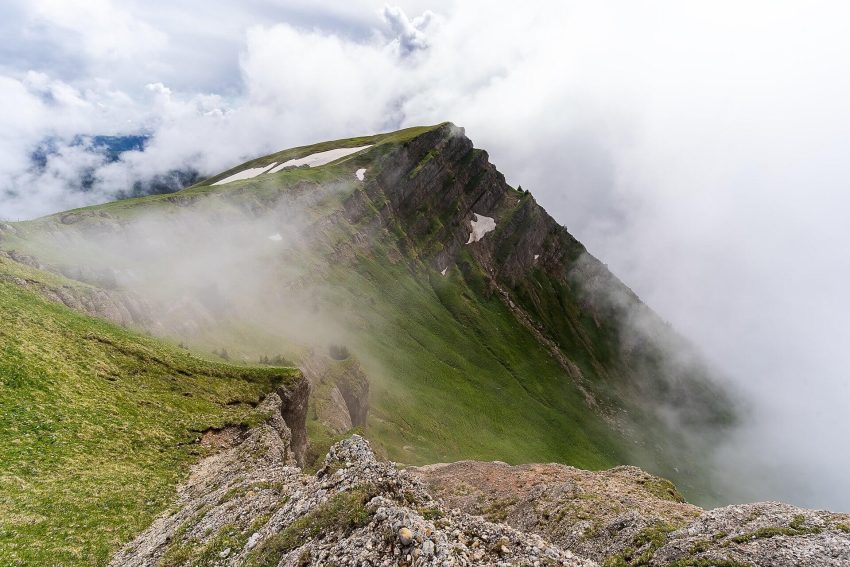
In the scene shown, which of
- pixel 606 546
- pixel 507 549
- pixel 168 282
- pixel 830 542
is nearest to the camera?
pixel 507 549

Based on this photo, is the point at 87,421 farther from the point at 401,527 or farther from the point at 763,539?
the point at 763,539

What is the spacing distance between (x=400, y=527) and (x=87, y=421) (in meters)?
32.1

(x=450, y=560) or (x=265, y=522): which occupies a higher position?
(x=265, y=522)

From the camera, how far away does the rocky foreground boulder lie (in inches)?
801

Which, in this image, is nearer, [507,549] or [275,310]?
[507,549]

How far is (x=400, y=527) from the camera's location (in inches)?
776

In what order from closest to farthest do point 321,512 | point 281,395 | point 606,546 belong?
point 321,512
point 606,546
point 281,395

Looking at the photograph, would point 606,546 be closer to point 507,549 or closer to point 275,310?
point 507,549

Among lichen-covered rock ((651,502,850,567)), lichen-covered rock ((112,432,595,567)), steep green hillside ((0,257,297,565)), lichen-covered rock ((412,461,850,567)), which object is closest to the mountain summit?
steep green hillside ((0,257,297,565))

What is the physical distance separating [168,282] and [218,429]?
2442 inches

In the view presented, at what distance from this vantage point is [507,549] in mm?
20734

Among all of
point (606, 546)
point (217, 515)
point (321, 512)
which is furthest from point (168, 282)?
point (606, 546)

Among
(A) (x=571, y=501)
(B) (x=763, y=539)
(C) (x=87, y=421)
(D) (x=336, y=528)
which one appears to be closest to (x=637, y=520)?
(A) (x=571, y=501)

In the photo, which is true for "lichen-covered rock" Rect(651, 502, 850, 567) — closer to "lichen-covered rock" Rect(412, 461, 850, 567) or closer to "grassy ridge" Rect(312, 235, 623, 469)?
"lichen-covered rock" Rect(412, 461, 850, 567)
